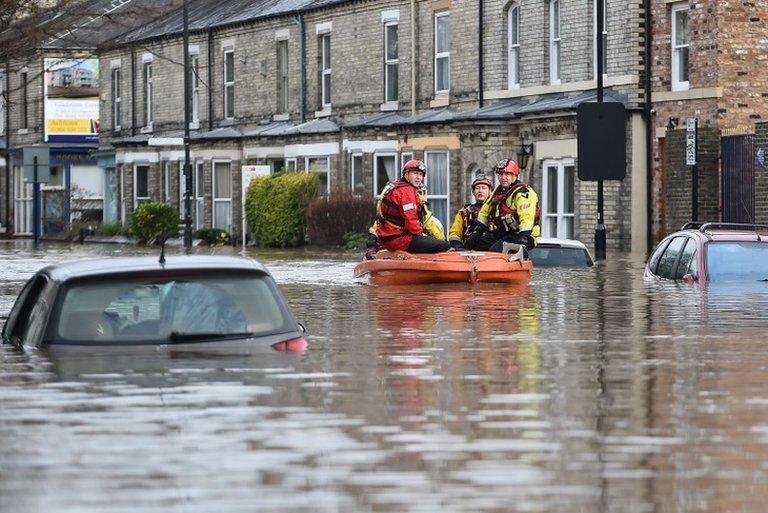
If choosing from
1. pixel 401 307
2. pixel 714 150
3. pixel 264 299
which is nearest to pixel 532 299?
pixel 401 307

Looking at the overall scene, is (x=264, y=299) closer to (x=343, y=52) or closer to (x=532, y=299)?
(x=532, y=299)

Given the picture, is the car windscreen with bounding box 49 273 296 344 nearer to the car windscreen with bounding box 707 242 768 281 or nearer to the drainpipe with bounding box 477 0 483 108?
the car windscreen with bounding box 707 242 768 281

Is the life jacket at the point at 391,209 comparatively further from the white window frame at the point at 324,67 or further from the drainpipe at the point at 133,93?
the drainpipe at the point at 133,93

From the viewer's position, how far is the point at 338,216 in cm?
5175

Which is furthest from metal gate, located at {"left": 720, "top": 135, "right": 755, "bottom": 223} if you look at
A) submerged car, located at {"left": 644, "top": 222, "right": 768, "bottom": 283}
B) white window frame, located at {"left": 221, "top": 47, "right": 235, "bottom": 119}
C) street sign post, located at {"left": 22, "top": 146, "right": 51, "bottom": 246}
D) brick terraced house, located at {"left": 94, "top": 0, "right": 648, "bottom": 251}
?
street sign post, located at {"left": 22, "top": 146, "right": 51, "bottom": 246}

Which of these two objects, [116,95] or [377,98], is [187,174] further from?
[116,95]

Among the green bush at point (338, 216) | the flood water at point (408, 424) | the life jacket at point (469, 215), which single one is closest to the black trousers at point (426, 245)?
the life jacket at point (469, 215)

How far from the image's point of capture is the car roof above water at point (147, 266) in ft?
43.2

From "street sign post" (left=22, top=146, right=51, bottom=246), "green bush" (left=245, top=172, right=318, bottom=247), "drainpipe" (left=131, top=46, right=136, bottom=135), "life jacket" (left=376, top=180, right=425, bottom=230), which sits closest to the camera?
"life jacket" (left=376, top=180, right=425, bottom=230)

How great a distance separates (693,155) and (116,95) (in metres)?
37.6

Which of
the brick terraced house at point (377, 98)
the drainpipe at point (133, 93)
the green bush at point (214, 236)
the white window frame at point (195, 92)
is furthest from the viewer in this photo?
the drainpipe at point (133, 93)

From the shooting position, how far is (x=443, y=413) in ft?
38.5

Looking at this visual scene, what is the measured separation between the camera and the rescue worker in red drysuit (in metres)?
26.0

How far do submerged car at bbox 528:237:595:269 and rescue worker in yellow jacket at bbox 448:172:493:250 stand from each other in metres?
4.31
